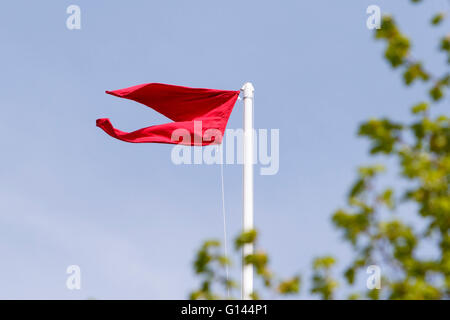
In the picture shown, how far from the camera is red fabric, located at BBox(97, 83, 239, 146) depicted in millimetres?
14594

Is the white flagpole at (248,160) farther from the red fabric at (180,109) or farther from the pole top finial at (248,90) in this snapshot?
the red fabric at (180,109)

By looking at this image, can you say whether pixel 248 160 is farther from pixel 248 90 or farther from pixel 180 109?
pixel 180 109

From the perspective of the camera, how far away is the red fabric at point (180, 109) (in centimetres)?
1459

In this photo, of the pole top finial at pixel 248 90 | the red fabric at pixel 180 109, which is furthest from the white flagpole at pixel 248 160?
the red fabric at pixel 180 109

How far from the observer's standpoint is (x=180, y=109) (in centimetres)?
1555

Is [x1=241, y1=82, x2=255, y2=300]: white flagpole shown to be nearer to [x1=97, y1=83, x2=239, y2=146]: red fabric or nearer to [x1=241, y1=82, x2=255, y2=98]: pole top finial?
[x1=241, y1=82, x2=255, y2=98]: pole top finial

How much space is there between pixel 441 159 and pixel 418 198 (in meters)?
0.45

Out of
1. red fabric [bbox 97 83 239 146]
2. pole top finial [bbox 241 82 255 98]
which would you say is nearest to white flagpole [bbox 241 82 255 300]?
pole top finial [bbox 241 82 255 98]

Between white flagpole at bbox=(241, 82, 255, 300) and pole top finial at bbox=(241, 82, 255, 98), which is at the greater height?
pole top finial at bbox=(241, 82, 255, 98)

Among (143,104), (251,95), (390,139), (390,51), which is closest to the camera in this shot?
(390,139)

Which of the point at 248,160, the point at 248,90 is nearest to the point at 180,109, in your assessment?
the point at 248,90
